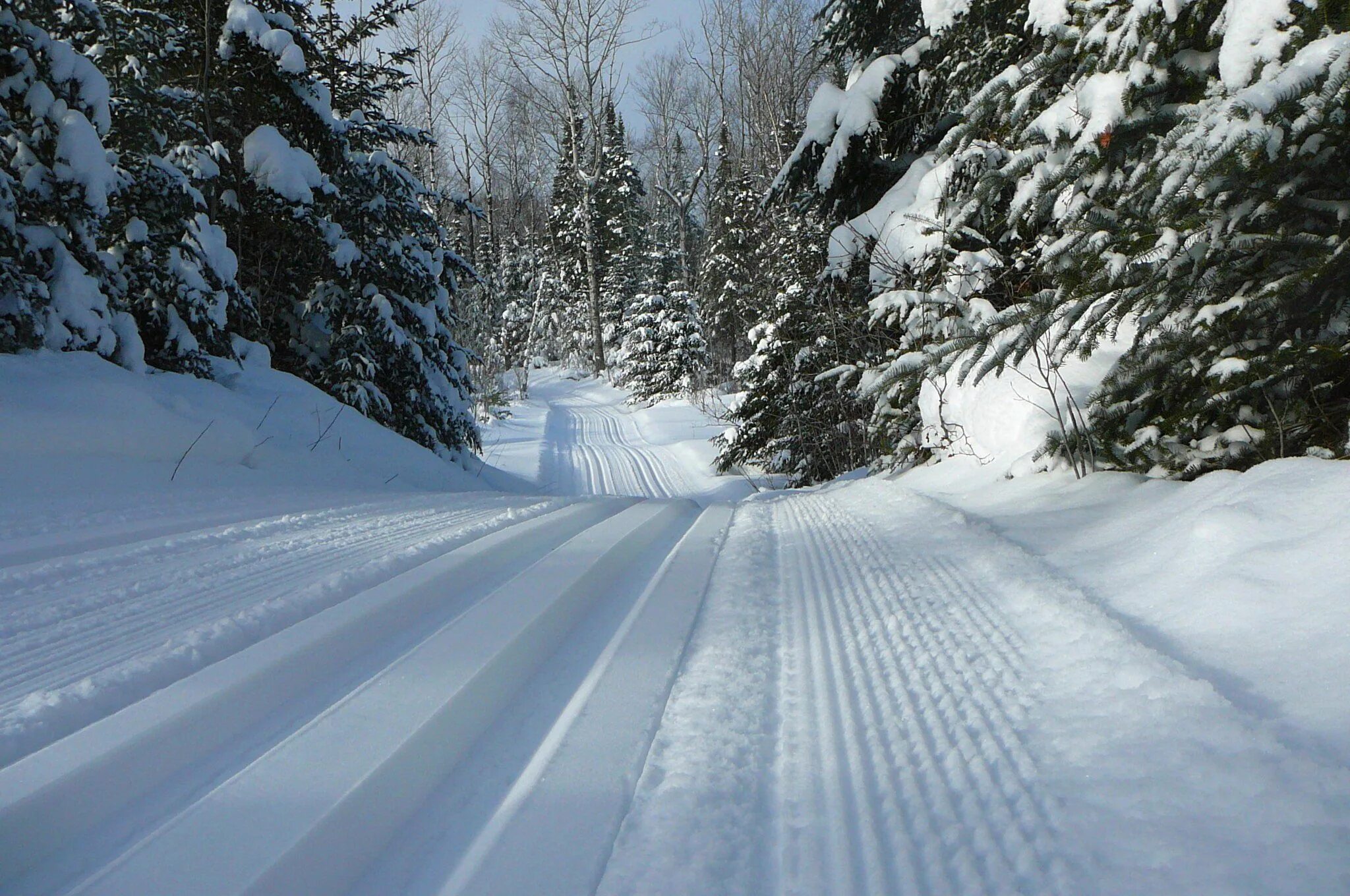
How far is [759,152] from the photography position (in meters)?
24.3

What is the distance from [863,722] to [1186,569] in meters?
1.23

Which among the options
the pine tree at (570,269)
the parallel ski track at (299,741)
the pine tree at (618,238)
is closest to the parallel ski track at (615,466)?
the parallel ski track at (299,741)

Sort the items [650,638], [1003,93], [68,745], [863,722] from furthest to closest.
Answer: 1. [1003,93]
2. [650,638]
3. [863,722]
4. [68,745]

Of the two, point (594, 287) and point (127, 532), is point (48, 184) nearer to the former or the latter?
point (127, 532)

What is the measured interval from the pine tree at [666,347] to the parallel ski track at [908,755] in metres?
23.5

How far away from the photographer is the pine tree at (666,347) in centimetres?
2675

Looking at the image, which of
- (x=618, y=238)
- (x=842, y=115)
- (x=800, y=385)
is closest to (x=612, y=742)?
(x=842, y=115)

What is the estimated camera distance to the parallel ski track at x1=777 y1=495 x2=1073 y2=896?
128 cm

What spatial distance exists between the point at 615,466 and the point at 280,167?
30.4ft

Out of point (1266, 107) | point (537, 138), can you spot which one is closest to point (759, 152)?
point (537, 138)

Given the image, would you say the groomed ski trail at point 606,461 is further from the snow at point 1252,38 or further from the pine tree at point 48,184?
the snow at point 1252,38

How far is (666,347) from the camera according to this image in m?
27.5

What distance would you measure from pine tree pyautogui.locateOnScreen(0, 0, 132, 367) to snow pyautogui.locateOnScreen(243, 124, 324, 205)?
243 cm

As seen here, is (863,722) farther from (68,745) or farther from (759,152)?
(759,152)
